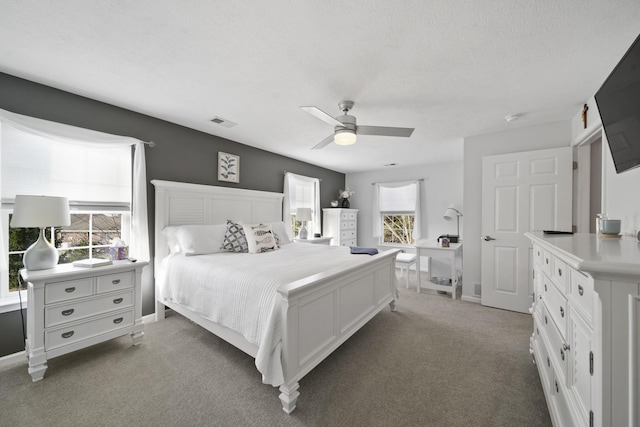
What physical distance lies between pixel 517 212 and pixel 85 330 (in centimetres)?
465

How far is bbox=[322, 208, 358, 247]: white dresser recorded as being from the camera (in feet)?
18.5

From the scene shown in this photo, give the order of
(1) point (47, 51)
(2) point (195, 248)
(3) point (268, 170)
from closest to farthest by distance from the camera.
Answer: (1) point (47, 51)
(2) point (195, 248)
(3) point (268, 170)

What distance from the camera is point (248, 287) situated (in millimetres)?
1830

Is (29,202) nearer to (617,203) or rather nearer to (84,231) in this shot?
(84,231)

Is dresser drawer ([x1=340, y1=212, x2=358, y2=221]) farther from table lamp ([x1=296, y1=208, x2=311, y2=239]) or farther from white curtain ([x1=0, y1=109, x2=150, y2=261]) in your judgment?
white curtain ([x1=0, y1=109, x2=150, y2=261])

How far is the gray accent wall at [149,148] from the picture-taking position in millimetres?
2109

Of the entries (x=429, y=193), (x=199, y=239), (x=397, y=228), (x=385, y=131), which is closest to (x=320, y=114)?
(x=385, y=131)

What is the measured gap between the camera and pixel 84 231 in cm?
257

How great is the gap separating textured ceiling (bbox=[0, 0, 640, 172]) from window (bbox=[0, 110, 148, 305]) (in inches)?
17.6

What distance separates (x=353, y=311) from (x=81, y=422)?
6.31ft

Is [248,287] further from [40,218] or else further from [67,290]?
[40,218]

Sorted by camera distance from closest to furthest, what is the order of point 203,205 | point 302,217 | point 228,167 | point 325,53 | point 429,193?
Result: point 325,53 < point 203,205 < point 228,167 < point 302,217 < point 429,193

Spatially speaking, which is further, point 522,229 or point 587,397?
point 522,229

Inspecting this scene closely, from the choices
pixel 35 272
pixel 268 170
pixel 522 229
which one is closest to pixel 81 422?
pixel 35 272
